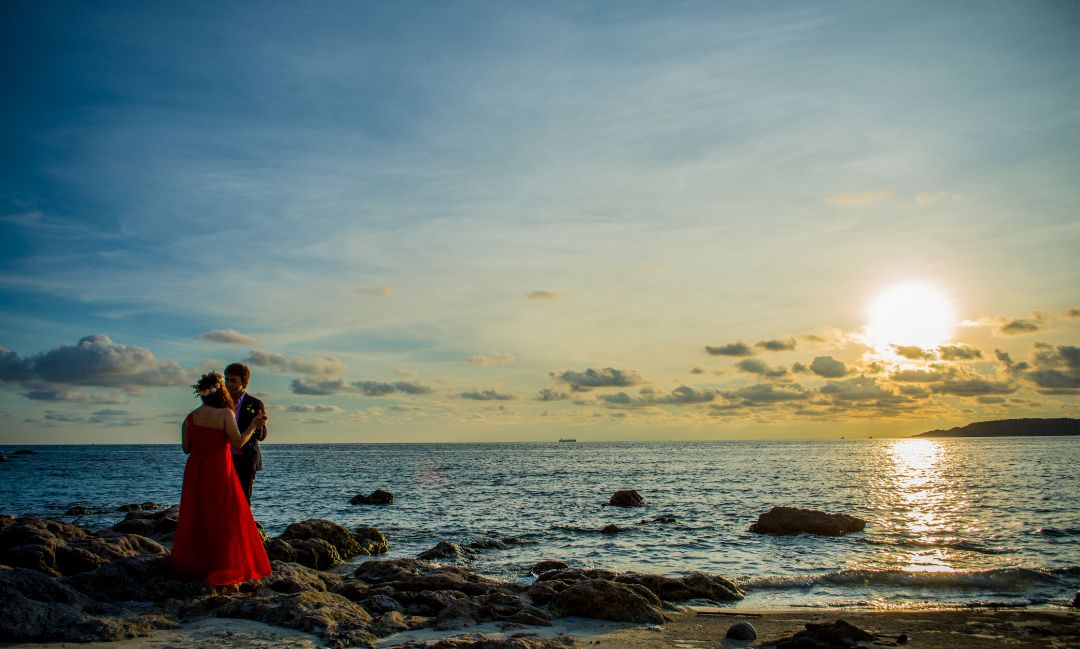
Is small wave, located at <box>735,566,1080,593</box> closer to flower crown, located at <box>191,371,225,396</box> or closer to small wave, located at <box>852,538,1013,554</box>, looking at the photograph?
small wave, located at <box>852,538,1013,554</box>

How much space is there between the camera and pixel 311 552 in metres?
14.4

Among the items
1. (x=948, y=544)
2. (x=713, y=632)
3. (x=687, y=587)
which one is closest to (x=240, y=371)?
(x=713, y=632)

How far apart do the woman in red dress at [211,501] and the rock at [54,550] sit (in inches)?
108

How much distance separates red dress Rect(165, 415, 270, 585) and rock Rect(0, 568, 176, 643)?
113cm

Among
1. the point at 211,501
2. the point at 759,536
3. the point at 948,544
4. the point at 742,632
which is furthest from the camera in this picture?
the point at 759,536

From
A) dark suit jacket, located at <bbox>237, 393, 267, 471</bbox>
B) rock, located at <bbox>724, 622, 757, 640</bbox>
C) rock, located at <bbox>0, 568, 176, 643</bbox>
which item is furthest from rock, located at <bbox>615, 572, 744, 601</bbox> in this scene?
rock, located at <bbox>0, 568, 176, 643</bbox>

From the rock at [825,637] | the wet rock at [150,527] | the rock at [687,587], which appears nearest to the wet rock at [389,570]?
the rock at [687,587]

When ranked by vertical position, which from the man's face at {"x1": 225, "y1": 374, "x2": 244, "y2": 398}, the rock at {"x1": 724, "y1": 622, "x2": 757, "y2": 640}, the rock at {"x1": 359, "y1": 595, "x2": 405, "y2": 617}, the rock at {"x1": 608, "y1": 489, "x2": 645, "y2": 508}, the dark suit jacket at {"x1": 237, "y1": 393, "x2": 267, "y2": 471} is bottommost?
the rock at {"x1": 608, "y1": 489, "x2": 645, "y2": 508}

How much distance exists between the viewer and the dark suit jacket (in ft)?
27.4

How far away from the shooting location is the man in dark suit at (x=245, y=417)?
26.5 ft

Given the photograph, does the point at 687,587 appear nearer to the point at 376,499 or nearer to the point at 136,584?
the point at 136,584

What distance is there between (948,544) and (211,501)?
20.3 m

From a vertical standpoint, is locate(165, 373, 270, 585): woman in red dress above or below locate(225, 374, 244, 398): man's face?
below

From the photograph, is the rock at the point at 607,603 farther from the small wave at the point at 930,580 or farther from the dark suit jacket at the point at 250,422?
the dark suit jacket at the point at 250,422
